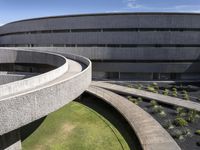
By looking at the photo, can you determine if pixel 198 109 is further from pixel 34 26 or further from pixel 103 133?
pixel 34 26

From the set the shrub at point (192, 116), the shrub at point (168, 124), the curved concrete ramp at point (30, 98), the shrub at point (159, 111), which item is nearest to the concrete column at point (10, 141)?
the curved concrete ramp at point (30, 98)

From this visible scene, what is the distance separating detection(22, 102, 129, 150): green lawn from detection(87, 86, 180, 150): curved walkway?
1594 millimetres

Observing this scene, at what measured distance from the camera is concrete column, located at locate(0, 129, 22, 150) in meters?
14.0

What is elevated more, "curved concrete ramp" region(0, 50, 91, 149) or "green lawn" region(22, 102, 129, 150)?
"curved concrete ramp" region(0, 50, 91, 149)

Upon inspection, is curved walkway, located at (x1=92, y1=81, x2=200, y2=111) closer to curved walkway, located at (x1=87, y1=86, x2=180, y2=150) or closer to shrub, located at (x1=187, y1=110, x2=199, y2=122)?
→ shrub, located at (x1=187, y1=110, x2=199, y2=122)

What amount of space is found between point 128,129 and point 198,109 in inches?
332

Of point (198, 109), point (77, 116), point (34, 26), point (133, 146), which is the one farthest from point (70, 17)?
point (133, 146)

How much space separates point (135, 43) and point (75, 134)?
25597mm

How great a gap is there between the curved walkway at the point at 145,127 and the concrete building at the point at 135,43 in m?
16.2

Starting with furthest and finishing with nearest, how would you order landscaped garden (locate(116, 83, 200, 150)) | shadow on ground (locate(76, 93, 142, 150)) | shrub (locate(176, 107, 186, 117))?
shrub (locate(176, 107, 186, 117)), shadow on ground (locate(76, 93, 142, 150)), landscaped garden (locate(116, 83, 200, 150))

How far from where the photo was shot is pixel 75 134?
18.8 m

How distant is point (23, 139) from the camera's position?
57.3 ft

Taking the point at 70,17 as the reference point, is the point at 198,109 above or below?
below

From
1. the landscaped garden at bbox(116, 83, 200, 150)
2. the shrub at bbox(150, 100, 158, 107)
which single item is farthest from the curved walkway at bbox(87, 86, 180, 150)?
the shrub at bbox(150, 100, 158, 107)
